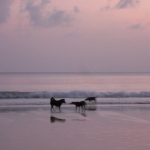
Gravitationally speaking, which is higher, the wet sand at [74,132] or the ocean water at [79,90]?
the ocean water at [79,90]

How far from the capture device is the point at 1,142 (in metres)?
11.1

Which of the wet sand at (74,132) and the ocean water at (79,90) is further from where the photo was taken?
the ocean water at (79,90)

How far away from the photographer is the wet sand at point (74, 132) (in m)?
10.7

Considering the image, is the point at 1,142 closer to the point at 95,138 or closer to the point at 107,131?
the point at 95,138

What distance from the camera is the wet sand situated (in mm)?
10711

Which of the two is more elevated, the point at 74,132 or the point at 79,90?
the point at 79,90

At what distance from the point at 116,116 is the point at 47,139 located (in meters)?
5.98

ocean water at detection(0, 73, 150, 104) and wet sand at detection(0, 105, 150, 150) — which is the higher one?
ocean water at detection(0, 73, 150, 104)

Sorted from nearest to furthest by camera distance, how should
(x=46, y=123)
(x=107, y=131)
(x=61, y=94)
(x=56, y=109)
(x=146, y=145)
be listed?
(x=146, y=145) → (x=107, y=131) → (x=46, y=123) → (x=56, y=109) → (x=61, y=94)

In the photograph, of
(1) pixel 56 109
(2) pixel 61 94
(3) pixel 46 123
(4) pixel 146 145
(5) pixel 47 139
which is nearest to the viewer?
(4) pixel 146 145

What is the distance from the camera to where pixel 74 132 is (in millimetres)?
12594

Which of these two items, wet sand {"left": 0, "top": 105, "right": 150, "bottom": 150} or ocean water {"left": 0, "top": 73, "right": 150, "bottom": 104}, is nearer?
wet sand {"left": 0, "top": 105, "right": 150, "bottom": 150}

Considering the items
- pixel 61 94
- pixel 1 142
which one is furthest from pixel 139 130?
pixel 61 94

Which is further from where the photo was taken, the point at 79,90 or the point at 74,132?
the point at 79,90
